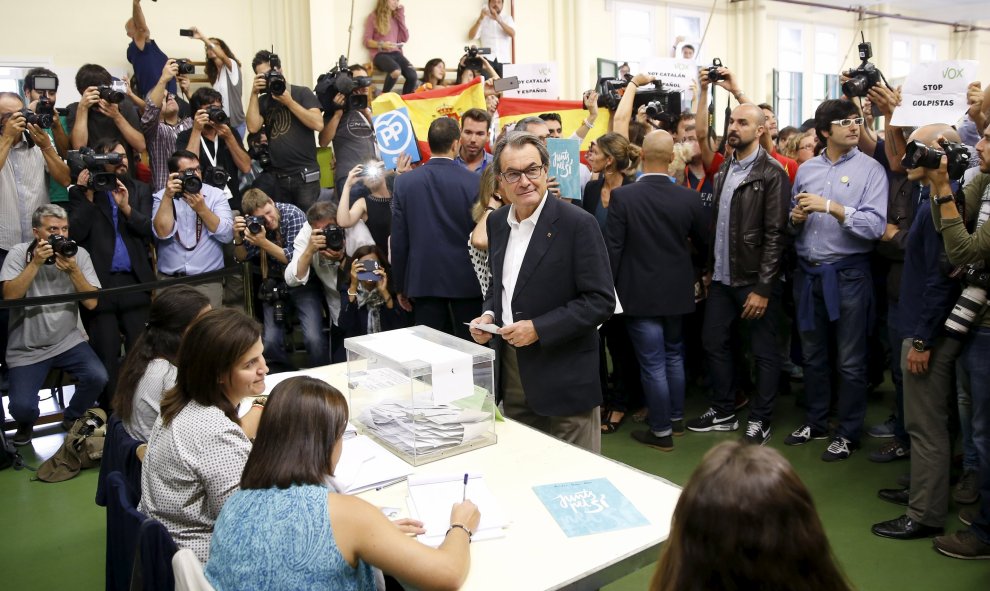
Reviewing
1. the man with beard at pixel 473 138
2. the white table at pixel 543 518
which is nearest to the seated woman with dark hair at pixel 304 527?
the white table at pixel 543 518

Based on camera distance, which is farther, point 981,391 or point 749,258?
point 749,258

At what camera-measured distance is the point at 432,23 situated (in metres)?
8.61

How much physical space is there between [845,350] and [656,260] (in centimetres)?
100

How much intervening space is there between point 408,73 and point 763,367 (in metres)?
4.60

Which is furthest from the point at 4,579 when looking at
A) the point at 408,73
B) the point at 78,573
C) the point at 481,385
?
the point at 408,73

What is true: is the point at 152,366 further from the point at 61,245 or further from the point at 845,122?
the point at 845,122

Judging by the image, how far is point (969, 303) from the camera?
2.70 meters

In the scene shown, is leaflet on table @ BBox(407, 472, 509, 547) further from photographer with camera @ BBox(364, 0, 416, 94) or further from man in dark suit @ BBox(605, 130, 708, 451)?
photographer with camera @ BBox(364, 0, 416, 94)

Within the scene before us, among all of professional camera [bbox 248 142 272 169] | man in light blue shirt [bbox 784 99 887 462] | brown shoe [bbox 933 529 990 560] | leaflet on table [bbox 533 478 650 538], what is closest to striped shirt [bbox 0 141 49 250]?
professional camera [bbox 248 142 272 169]

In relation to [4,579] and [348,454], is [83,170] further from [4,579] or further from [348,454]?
[348,454]

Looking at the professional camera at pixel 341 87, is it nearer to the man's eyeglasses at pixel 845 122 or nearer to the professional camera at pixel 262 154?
the professional camera at pixel 262 154

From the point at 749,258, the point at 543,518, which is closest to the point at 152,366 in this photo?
the point at 543,518

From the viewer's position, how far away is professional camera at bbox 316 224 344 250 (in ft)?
14.5

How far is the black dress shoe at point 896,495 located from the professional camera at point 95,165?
424 cm
